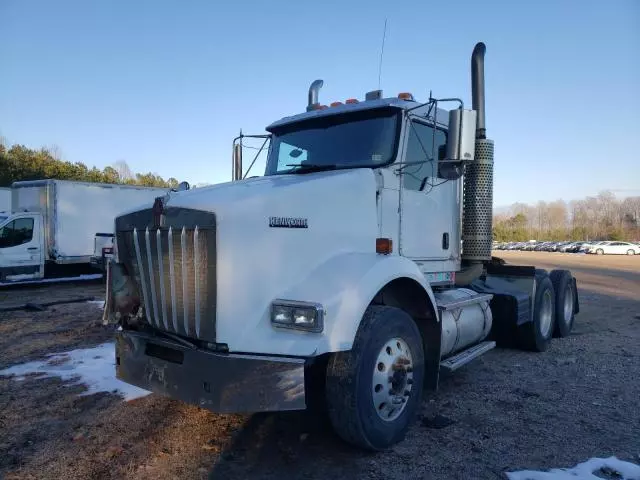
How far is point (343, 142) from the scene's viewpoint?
4852 millimetres

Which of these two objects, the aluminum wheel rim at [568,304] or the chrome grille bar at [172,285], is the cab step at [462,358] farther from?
the aluminum wheel rim at [568,304]

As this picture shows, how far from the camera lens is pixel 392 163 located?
4586 millimetres

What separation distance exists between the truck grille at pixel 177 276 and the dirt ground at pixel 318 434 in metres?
1.02

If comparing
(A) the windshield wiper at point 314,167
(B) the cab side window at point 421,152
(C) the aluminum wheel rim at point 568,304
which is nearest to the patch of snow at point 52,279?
(A) the windshield wiper at point 314,167

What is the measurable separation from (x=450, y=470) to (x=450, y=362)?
140 cm

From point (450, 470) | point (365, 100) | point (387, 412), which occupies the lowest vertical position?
point (450, 470)

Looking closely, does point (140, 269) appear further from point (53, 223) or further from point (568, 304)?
point (53, 223)

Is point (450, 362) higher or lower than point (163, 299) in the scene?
lower

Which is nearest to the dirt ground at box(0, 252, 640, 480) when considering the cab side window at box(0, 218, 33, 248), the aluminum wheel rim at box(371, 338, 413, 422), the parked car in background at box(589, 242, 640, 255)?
the aluminum wheel rim at box(371, 338, 413, 422)

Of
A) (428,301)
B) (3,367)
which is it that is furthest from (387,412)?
(3,367)

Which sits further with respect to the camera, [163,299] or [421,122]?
[421,122]

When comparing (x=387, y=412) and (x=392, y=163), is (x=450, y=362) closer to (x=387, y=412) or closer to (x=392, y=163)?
(x=387, y=412)

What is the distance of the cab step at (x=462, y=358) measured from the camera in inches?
183

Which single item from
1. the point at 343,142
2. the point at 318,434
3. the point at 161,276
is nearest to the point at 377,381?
the point at 318,434
